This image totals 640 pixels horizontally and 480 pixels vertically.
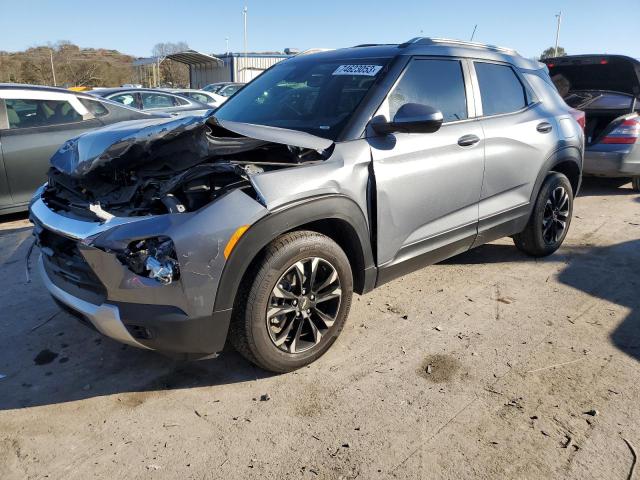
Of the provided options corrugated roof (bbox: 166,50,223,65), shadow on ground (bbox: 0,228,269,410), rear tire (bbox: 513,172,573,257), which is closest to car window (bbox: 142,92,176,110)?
shadow on ground (bbox: 0,228,269,410)

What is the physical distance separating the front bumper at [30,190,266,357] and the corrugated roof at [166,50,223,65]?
94.3ft

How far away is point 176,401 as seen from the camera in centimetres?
274

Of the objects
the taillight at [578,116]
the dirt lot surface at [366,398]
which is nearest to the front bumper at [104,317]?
the dirt lot surface at [366,398]

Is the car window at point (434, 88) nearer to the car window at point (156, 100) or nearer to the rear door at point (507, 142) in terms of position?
the rear door at point (507, 142)

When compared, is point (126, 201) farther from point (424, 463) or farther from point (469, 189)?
point (469, 189)

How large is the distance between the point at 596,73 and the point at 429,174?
598cm

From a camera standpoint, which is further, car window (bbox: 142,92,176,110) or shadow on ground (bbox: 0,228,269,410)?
car window (bbox: 142,92,176,110)

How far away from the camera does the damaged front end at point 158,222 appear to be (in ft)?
7.81

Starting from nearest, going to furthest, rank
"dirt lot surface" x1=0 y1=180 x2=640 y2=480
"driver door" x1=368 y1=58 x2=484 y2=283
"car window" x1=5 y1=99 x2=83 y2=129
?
"dirt lot surface" x1=0 y1=180 x2=640 y2=480 < "driver door" x1=368 y1=58 x2=484 y2=283 < "car window" x1=5 y1=99 x2=83 y2=129

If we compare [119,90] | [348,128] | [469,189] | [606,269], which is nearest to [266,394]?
[348,128]

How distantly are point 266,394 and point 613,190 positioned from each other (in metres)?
7.33

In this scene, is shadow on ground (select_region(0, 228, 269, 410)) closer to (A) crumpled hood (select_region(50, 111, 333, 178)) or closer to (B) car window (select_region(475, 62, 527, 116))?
(A) crumpled hood (select_region(50, 111, 333, 178))

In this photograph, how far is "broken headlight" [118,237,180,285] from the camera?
7.72ft

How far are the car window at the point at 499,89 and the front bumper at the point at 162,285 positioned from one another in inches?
93.3
